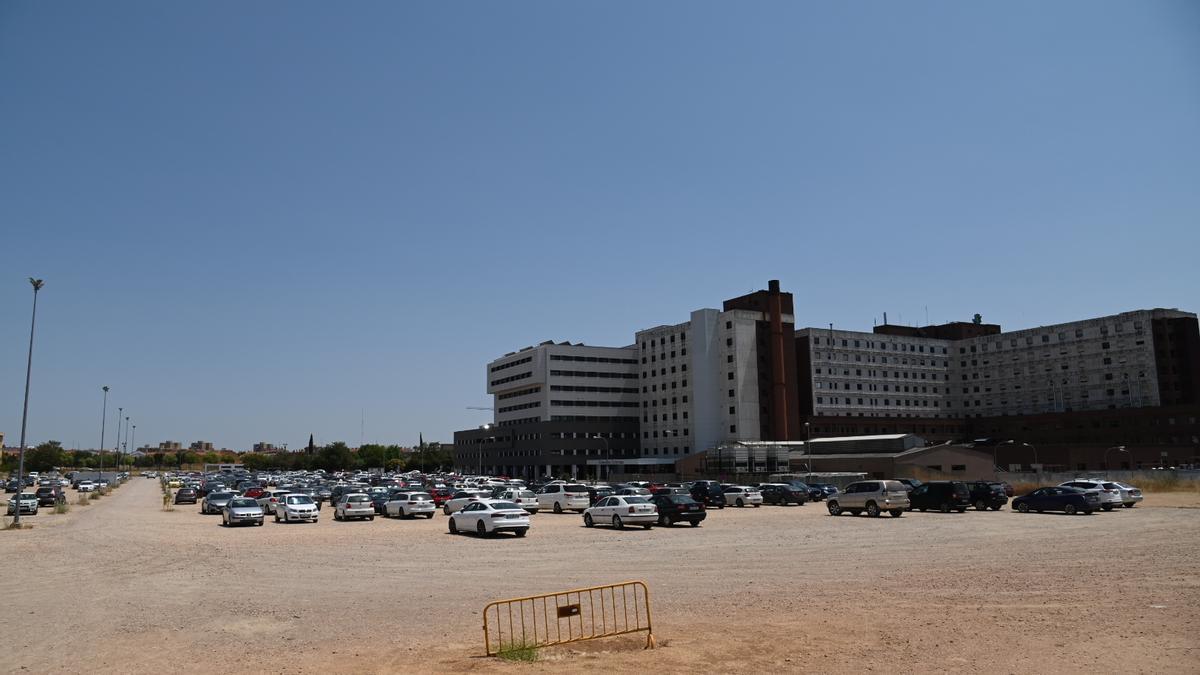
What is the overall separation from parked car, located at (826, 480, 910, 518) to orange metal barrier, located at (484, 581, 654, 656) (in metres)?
27.4

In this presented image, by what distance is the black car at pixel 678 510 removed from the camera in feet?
118

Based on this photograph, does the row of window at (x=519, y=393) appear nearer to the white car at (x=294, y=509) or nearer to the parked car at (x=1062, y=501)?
the white car at (x=294, y=509)

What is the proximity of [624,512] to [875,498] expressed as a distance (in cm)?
1342

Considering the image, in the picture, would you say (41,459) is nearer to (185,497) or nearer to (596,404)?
(596,404)

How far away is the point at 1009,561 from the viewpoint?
67.7 ft

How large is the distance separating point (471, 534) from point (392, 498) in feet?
51.8

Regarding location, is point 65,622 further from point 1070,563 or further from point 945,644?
point 1070,563

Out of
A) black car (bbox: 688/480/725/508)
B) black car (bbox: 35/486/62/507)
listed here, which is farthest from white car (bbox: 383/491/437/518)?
black car (bbox: 35/486/62/507)

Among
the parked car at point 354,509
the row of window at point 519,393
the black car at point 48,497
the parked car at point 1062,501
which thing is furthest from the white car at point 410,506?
the row of window at point 519,393

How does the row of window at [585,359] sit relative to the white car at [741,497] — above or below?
above

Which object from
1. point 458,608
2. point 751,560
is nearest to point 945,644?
point 458,608

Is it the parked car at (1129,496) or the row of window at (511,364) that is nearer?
the parked car at (1129,496)

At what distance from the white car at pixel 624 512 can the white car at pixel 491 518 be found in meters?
5.04

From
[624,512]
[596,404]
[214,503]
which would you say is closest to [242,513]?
[214,503]
